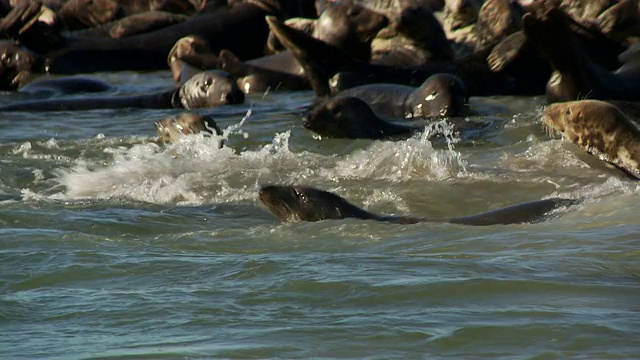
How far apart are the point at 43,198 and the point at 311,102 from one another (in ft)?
16.6

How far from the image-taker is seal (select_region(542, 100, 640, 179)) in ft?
27.0

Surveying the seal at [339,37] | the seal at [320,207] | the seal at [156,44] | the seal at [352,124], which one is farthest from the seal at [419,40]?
the seal at [320,207]

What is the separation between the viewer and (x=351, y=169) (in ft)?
30.2

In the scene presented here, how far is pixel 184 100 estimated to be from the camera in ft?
44.4

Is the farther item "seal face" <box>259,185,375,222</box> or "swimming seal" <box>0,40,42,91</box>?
"swimming seal" <box>0,40,42,91</box>

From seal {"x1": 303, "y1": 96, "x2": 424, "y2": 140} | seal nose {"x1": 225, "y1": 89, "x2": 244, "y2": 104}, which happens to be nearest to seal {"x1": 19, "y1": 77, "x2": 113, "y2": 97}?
seal nose {"x1": 225, "y1": 89, "x2": 244, "y2": 104}

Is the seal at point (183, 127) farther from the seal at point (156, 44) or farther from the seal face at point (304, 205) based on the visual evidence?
the seal at point (156, 44)

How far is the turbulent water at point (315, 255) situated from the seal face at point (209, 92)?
249 cm

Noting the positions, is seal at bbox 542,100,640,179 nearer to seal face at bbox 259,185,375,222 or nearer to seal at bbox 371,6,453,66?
seal face at bbox 259,185,375,222

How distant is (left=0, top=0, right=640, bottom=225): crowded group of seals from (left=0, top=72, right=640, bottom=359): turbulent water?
0.76ft

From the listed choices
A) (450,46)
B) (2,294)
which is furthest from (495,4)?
(2,294)

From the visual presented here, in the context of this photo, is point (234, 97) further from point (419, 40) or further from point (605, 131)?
point (605, 131)

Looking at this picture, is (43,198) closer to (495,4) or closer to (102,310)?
(102,310)

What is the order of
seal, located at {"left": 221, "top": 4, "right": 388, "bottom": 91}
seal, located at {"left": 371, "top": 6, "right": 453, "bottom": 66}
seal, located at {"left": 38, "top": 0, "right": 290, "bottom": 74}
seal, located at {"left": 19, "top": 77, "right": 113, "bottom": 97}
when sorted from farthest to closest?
seal, located at {"left": 38, "top": 0, "right": 290, "bottom": 74}
seal, located at {"left": 19, "top": 77, "right": 113, "bottom": 97}
seal, located at {"left": 221, "top": 4, "right": 388, "bottom": 91}
seal, located at {"left": 371, "top": 6, "right": 453, "bottom": 66}
